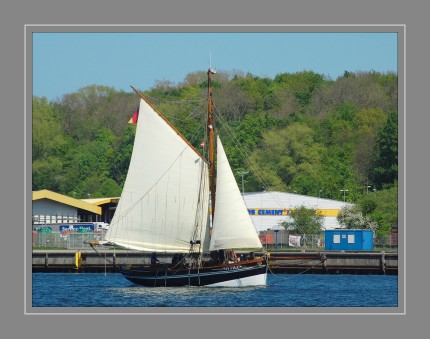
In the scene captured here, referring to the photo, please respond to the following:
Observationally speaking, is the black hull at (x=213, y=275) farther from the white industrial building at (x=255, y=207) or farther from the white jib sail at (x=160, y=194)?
the white industrial building at (x=255, y=207)

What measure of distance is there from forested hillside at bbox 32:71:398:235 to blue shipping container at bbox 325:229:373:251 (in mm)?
14474

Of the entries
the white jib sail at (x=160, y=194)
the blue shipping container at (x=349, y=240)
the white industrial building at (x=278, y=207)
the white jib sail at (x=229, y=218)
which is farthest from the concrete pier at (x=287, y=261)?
the white industrial building at (x=278, y=207)

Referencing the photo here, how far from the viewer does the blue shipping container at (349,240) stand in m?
83.4

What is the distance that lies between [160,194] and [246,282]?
5.87 m

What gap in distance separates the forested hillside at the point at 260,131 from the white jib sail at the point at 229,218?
127 ft

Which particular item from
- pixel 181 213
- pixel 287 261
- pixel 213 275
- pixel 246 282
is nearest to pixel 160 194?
pixel 181 213

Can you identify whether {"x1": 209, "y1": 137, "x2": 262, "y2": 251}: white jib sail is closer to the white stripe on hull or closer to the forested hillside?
the white stripe on hull

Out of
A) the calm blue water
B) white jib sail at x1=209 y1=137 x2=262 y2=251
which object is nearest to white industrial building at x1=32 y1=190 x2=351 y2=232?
the calm blue water

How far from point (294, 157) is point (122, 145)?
18664mm

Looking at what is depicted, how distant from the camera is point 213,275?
203ft

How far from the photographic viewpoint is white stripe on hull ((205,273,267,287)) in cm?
6181

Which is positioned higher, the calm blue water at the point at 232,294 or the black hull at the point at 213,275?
the black hull at the point at 213,275
